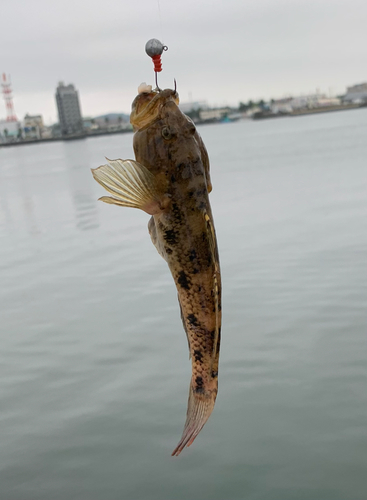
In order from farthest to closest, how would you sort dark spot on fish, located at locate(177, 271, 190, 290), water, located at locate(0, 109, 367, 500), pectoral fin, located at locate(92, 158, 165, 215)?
water, located at locate(0, 109, 367, 500), dark spot on fish, located at locate(177, 271, 190, 290), pectoral fin, located at locate(92, 158, 165, 215)

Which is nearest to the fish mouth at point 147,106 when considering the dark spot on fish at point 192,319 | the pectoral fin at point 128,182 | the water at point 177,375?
the pectoral fin at point 128,182

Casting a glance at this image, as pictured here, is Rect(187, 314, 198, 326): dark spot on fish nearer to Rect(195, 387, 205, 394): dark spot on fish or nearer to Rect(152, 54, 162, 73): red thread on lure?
Rect(195, 387, 205, 394): dark spot on fish

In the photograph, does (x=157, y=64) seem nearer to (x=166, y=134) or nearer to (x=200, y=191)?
(x=166, y=134)

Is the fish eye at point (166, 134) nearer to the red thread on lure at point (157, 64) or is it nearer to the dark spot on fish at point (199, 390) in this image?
the red thread on lure at point (157, 64)

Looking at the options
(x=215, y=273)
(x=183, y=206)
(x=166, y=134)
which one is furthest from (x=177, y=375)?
(x=166, y=134)

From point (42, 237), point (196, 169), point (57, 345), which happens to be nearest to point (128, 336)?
point (57, 345)

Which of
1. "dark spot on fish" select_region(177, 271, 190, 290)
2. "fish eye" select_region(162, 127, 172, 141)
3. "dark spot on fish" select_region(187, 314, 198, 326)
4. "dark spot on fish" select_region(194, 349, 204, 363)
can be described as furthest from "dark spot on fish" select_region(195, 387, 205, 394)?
"fish eye" select_region(162, 127, 172, 141)
